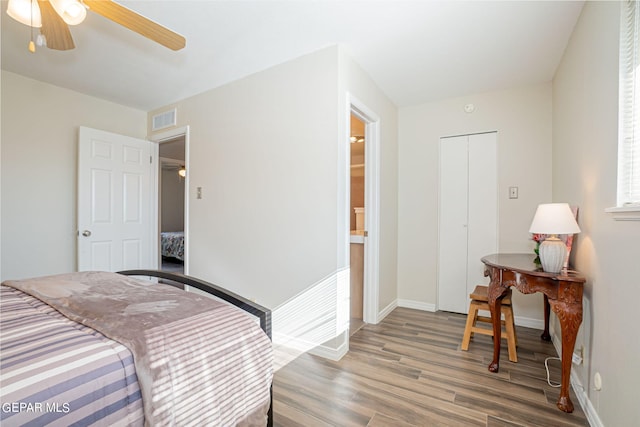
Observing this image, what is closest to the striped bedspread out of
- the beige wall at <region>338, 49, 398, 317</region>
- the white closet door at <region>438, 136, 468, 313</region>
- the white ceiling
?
the beige wall at <region>338, 49, 398, 317</region>

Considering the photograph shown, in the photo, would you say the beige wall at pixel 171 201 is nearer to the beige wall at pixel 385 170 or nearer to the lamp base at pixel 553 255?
the beige wall at pixel 385 170

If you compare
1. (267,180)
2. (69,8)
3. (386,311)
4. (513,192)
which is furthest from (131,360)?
(513,192)

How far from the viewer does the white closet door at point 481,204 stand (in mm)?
3139

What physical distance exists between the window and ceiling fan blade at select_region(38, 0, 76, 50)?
2.81 meters

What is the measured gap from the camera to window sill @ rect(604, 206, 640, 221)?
1160mm

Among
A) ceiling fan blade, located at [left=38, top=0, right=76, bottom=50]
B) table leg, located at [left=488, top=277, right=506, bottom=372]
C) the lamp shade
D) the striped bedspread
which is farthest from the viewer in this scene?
table leg, located at [left=488, top=277, right=506, bottom=372]

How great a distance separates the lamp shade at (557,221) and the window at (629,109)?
448 mm

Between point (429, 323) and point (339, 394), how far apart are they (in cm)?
157

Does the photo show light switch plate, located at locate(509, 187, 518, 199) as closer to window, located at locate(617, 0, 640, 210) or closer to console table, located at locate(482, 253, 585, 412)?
console table, located at locate(482, 253, 585, 412)

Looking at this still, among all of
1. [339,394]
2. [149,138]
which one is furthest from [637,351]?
[149,138]

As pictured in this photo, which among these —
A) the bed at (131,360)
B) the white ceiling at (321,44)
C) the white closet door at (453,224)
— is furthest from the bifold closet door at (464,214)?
the bed at (131,360)

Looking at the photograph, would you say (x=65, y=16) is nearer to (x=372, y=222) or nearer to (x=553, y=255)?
(x=372, y=222)

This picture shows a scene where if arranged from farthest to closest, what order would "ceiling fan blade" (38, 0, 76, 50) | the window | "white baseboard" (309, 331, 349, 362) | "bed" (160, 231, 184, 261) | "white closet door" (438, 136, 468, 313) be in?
"bed" (160, 231, 184, 261) → "white closet door" (438, 136, 468, 313) → "white baseboard" (309, 331, 349, 362) → "ceiling fan blade" (38, 0, 76, 50) → the window

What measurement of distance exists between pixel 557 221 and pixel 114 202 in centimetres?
434
